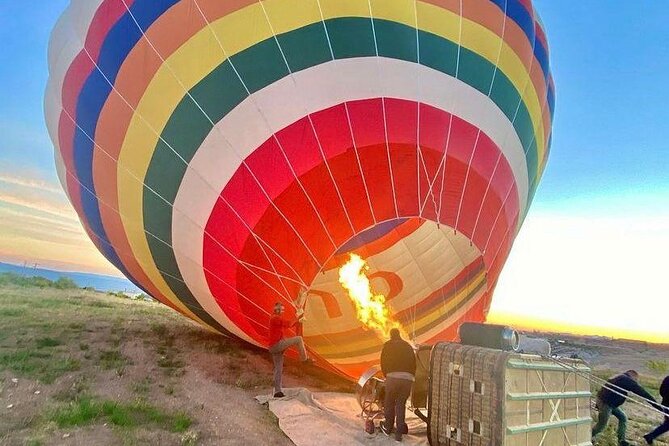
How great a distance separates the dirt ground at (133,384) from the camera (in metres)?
Result: 4.92

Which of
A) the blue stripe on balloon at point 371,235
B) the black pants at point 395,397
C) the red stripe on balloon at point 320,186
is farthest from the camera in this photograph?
the blue stripe on balloon at point 371,235

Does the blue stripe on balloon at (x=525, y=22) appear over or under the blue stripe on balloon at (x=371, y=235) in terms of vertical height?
over

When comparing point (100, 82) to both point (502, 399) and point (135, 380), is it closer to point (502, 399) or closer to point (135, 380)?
point (135, 380)

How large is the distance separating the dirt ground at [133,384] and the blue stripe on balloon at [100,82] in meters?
2.08

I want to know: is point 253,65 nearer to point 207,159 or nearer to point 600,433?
point 207,159

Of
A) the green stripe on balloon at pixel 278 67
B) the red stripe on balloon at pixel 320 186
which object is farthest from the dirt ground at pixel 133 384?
the green stripe on balloon at pixel 278 67

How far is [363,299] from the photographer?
7.35m

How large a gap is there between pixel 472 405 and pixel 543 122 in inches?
192

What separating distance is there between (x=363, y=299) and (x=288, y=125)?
9.13 ft

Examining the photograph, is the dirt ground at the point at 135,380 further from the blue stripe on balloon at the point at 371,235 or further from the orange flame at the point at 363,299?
the blue stripe on balloon at the point at 371,235

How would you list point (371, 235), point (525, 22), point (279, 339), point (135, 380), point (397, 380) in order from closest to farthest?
point (397, 380) → point (279, 339) → point (135, 380) → point (525, 22) → point (371, 235)

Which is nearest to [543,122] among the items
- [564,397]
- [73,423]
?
[564,397]

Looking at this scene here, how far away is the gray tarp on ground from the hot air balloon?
3.51 ft

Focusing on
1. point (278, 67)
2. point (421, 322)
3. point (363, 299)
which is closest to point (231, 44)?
point (278, 67)
